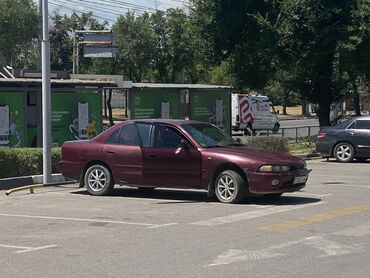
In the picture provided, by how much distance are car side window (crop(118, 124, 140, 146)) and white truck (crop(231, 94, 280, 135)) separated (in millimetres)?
26557

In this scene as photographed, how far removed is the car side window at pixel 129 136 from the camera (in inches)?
531

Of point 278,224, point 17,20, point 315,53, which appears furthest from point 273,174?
point 17,20

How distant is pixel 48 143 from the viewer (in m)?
15.4

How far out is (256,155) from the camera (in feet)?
40.8

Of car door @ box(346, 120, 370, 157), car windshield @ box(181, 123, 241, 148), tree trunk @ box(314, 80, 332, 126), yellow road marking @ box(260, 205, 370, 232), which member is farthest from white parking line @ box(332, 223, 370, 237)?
tree trunk @ box(314, 80, 332, 126)

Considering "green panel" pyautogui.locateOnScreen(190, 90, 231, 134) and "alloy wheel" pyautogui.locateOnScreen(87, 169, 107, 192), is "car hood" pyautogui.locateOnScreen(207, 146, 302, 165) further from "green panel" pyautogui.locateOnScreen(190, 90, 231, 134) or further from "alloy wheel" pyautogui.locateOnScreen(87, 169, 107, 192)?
"green panel" pyautogui.locateOnScreen(190, 90, 231, 134)

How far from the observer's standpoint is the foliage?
4950cm

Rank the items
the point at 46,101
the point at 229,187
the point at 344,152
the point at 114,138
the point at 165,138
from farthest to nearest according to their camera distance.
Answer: the point at 344,152
the point at 46,101
the point at 114,138
the point at 165,138
the point at 229,187

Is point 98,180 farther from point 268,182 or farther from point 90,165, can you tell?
point 268,182

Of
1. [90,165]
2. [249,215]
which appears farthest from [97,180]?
[249,215]

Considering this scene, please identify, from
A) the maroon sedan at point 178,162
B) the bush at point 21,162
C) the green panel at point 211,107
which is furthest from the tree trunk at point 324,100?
the maroon sedan at point 178,162

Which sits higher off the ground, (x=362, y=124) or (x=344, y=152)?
(x=362, y=124)

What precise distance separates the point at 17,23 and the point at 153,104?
96.5ft

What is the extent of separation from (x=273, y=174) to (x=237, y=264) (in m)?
4.73
